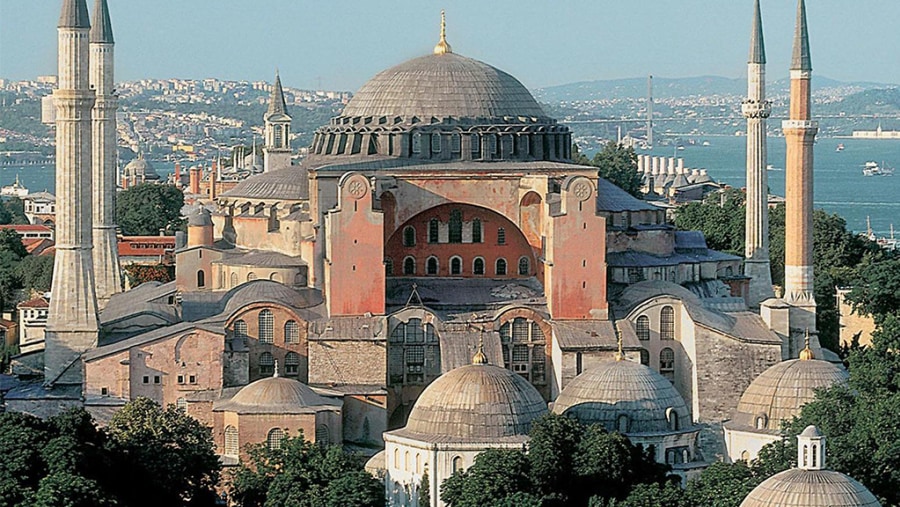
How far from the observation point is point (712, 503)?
28750 millimetres

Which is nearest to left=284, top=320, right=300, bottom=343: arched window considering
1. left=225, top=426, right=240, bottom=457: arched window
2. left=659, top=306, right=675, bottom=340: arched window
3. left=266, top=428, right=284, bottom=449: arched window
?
left=225, top=426, right=240, bottom=457: arched window

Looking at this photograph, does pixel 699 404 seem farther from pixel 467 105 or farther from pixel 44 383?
pixel 44 383

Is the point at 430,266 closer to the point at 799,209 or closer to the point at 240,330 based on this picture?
the point at 240,330

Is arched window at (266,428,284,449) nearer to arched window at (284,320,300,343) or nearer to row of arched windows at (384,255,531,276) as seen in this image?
arched window at (284,320,300,343)

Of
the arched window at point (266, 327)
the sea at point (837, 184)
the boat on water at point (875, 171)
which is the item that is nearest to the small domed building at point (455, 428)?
the arched window at point (266, 327)

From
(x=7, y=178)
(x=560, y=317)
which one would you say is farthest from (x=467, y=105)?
(x=7, y=178)

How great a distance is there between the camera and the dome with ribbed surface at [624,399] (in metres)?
32.5

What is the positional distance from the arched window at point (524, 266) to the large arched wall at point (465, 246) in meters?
0.02

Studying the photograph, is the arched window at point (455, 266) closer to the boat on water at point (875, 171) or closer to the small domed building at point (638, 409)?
the small domed building at point (638, 409)

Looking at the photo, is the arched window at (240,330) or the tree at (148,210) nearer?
the arched window at (240,330)

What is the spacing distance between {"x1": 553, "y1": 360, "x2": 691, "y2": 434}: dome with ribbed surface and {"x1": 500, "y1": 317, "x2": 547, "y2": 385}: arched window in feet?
11.1

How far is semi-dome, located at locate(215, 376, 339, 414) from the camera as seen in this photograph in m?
33.6

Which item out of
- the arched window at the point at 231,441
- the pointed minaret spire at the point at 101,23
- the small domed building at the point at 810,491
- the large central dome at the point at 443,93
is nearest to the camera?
the small domed building at the point at 810,491

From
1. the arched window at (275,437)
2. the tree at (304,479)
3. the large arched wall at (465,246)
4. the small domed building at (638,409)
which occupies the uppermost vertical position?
the large arched wall at (465,246)
